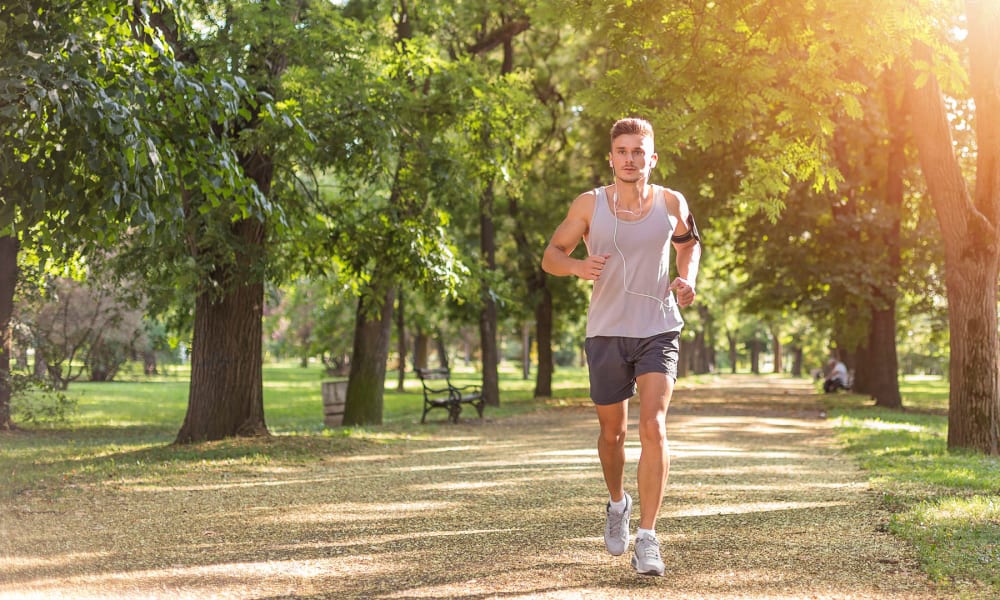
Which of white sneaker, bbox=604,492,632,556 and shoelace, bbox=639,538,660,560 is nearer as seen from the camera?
shoelace, bbox=639,538,660,560

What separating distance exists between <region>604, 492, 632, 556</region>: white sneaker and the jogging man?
0.32 meters

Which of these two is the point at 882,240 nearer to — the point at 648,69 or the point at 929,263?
the point at 929,263

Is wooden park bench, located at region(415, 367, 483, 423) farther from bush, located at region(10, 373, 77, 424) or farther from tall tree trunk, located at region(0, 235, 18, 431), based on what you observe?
tall tree trunk, located at region(0, 235, 18, 431)

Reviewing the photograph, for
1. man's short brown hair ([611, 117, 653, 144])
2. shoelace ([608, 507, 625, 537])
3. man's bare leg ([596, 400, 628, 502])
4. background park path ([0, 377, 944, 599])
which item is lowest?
background park path ([0, 377, 944, 599])

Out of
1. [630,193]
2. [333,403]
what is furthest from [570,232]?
[333,403]

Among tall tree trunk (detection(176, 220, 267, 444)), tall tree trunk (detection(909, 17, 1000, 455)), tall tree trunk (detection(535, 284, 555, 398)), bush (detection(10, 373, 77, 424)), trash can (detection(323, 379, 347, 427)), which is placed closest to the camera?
tall tree trunk (detection(909, 17, 1000, 455))

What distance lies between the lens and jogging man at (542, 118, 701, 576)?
4.93 meters

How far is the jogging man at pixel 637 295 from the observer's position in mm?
A: 4926

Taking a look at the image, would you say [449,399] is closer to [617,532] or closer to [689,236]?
[617,532]

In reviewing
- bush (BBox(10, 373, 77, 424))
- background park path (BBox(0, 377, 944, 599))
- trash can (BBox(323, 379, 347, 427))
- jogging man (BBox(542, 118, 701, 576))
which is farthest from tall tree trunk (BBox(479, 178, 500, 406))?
jogging man (BBox(542, 118, 701, 576))

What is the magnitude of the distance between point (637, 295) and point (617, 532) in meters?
1.29

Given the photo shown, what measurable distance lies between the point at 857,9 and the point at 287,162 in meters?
7.25

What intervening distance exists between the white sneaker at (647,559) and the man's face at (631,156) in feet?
5.91

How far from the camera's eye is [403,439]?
49.8ft
